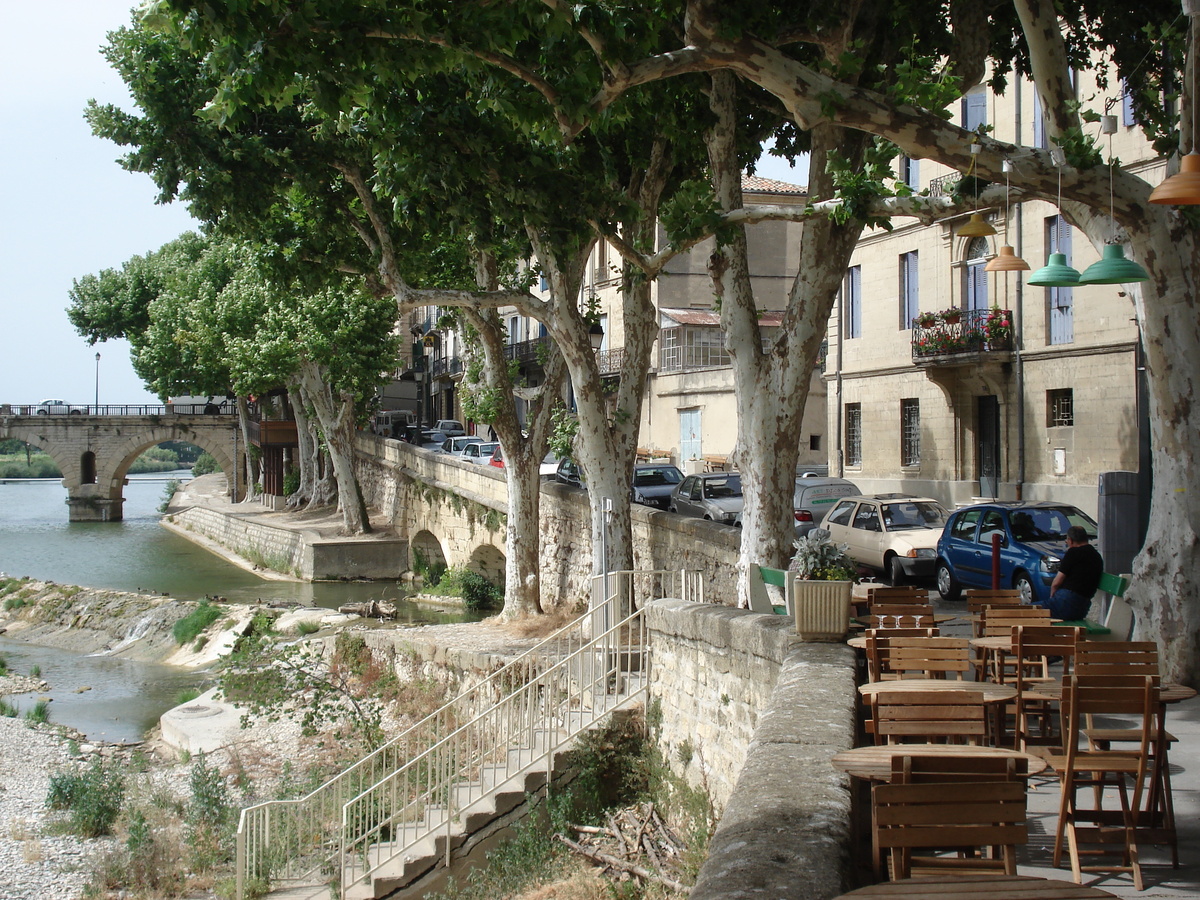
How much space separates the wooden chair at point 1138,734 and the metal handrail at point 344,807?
634 cm

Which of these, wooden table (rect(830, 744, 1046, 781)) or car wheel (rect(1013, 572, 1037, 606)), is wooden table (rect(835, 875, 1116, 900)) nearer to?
wooden table (rect(830, 744, 1046, 781))

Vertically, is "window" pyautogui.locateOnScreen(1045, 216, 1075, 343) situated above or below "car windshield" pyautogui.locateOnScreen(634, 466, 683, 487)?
above

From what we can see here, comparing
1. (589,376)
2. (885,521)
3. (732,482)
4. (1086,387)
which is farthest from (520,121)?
(1086,387)

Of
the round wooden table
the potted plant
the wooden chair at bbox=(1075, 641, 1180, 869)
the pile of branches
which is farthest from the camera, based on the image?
the pile of branches

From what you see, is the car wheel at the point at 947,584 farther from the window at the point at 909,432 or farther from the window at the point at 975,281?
the window at the point at 909,432

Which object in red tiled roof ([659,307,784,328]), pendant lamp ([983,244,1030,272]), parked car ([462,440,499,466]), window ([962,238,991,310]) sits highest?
red tiled roof ([659,307,784,328])

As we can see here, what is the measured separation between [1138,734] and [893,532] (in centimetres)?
1211

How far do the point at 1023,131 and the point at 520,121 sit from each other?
658 inches

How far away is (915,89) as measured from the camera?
937 centimetres

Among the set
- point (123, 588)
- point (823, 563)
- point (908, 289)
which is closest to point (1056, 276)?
point (823, 563)

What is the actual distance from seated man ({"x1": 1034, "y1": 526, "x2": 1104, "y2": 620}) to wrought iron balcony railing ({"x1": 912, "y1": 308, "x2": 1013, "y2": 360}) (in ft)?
52.4

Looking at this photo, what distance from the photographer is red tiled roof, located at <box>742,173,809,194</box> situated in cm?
3975

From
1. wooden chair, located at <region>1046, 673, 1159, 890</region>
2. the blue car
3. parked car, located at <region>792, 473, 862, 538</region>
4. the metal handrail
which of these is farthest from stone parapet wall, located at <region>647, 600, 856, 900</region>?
parked car, located at <region>792, 473, 862, 538</region>

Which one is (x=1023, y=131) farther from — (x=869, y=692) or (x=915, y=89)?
(x=869, y=692)
